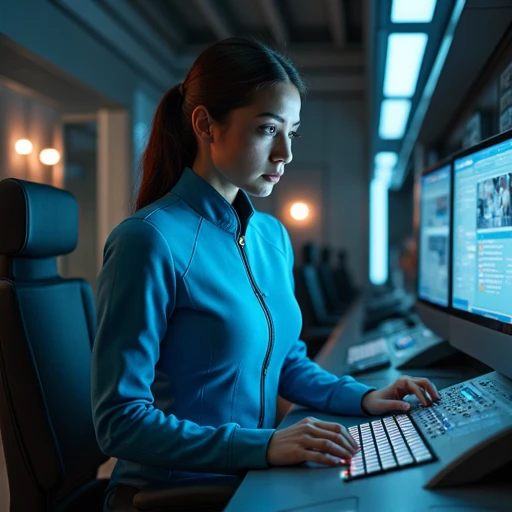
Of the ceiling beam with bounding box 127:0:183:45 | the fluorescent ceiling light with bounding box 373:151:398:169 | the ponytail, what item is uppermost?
the ceiling beam with bounding box 127:0:183:45

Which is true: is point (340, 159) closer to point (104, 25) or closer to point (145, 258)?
point (104, 25)

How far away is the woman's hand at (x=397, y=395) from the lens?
1053 millimetres

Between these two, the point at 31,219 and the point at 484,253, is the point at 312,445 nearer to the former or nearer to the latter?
the point at 484,253

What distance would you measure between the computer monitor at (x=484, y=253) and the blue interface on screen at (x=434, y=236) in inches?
8.3

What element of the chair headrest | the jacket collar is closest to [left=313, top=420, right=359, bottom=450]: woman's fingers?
the jacket collar

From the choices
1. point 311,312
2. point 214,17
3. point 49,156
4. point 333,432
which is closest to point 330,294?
point 311,312

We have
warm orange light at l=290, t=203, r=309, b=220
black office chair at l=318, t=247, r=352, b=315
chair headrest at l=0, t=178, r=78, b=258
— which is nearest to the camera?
chair headrest at l=0, t=178, r=78, b=258

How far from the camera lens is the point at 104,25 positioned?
5105 millimetres

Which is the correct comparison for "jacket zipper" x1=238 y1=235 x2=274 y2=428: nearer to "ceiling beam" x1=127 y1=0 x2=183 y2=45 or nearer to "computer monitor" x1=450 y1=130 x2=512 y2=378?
"computer monitor" x1=450 y1=130 x2=512 y2=378

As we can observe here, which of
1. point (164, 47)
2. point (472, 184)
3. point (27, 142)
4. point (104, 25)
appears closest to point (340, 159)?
point (164, 47)

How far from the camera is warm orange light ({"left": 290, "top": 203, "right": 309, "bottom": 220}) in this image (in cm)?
777

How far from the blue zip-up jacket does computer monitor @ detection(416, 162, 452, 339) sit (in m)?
0.53

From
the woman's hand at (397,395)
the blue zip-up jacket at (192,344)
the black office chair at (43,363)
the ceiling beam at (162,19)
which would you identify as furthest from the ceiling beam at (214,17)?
the woman's hand at (397,395)

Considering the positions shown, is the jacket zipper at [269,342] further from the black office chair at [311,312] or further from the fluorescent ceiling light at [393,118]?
the fluorescent ceiling light at [393,118]
